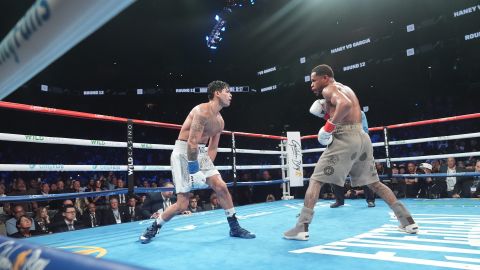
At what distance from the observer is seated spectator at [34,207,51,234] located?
4271 millimetres

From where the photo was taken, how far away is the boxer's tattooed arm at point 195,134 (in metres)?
2.50

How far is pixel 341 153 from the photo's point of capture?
248cm

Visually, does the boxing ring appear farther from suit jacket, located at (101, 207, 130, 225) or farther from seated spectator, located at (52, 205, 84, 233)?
suit jacket, located at (101, 207, 130, 225)

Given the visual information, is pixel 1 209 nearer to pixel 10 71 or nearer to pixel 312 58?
pixel 10 71

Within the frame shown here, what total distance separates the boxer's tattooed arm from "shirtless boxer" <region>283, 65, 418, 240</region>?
34.4 inches

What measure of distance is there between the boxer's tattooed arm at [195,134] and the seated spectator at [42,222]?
2.86 m

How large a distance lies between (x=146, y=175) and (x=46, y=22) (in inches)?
463

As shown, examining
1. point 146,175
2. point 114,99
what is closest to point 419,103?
point 146,175

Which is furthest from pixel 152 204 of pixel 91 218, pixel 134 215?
pixel 91 218

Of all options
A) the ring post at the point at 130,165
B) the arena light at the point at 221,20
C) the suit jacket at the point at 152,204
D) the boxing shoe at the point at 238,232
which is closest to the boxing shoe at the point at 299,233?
the boxing shoe at the point at 238,232

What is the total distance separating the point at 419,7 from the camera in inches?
515

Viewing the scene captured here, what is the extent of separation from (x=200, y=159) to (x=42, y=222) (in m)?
3.13

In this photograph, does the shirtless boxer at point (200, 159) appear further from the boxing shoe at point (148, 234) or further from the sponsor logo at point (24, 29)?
the sponsor logo at point (24, 29)

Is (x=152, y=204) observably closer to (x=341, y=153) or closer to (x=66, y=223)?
(x=66, y=223)
